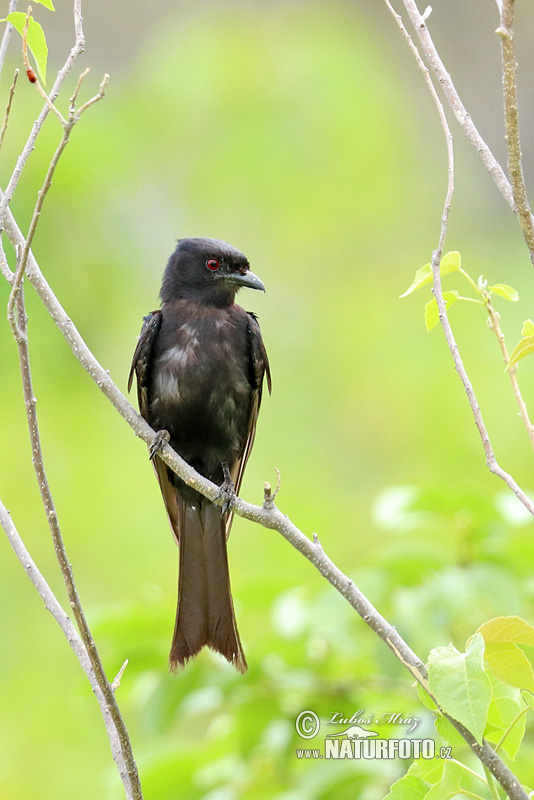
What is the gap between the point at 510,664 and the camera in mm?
1903

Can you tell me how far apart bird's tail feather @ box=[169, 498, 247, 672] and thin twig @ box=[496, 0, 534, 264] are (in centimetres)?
178

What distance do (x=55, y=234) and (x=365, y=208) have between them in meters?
3.72

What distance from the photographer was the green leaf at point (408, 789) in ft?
6.13

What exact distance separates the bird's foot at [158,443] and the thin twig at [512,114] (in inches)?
65.8

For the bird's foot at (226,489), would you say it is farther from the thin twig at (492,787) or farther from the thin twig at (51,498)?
the thin twig at (492,787)

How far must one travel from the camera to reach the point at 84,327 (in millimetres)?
10578

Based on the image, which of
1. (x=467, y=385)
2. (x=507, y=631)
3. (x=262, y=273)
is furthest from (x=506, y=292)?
(x=262, y=273)

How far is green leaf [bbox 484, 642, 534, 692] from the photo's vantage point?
1.89 metres

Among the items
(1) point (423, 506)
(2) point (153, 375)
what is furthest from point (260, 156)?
(1) point (423, 506)

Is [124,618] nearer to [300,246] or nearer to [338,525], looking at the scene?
[338,525]

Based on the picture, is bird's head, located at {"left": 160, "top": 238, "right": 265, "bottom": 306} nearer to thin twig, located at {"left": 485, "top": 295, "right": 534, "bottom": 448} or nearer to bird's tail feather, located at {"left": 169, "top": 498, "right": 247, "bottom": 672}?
bird's tail feather, located at {"left": 169, "top": 498, "right": 247, "bottom": 672}

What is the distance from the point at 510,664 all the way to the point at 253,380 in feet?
7.69

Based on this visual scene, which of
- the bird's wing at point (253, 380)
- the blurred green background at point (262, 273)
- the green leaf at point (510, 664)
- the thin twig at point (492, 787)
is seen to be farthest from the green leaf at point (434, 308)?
the blurred green background at point (262, 273)

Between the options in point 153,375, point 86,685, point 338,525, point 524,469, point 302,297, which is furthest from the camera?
point 302,297
